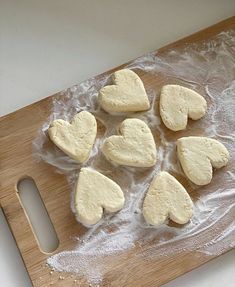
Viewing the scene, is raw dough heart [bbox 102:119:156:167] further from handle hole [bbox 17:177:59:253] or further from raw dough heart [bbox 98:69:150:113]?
handle hole [bbox 17:177:59:253]

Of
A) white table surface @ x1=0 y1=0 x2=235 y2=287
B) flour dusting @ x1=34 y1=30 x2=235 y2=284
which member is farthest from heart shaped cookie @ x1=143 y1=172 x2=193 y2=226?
white table surface @ x1=0 y1=0 x2=235 y2=287

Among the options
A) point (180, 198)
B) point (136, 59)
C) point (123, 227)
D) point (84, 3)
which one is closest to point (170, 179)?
point (180, 198)

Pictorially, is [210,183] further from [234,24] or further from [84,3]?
[84,3]

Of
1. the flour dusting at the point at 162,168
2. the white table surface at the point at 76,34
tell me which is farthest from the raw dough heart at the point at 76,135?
the white table surface at the point at 76,34

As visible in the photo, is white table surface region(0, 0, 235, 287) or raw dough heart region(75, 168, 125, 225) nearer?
raw dough heart region(75, 168, 125, 225)

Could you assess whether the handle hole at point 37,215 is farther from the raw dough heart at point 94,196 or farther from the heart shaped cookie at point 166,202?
the heart shaped cookie at point 166,202

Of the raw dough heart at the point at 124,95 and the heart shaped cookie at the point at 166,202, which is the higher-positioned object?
the raw dough heart at the point at 124,95

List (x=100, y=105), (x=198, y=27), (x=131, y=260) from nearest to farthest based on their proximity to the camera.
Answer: (x=131, y=260) → (x=100, y=105) → (x=198, y=27)
